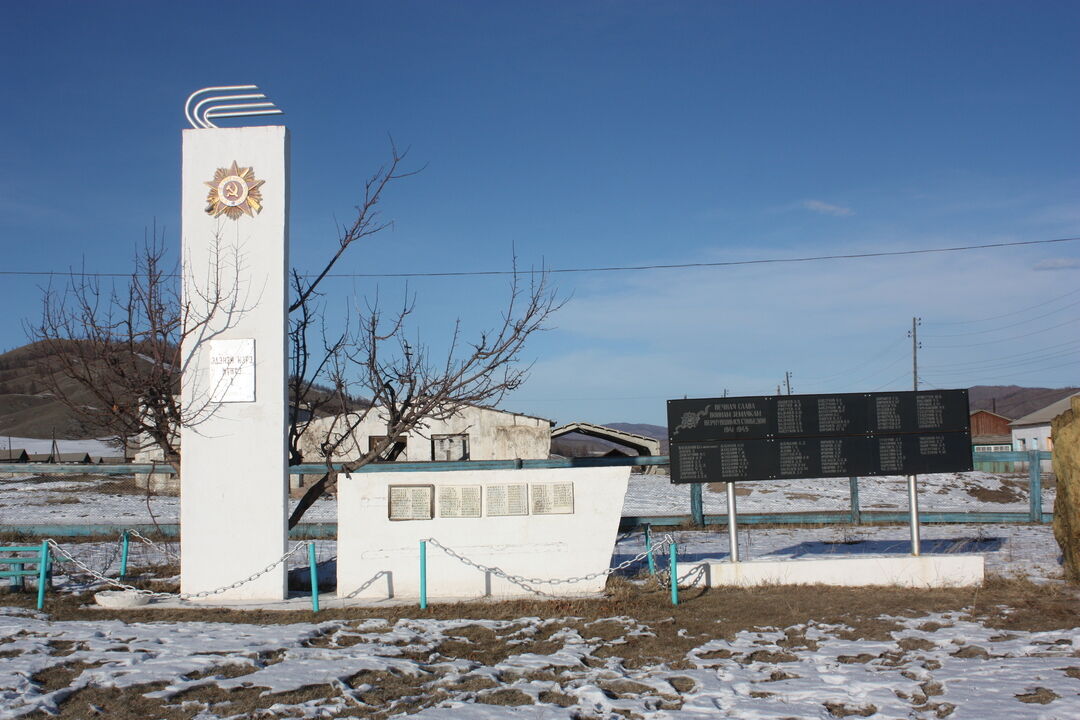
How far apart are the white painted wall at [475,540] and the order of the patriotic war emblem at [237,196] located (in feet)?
12.0

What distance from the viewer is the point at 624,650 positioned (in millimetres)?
8430

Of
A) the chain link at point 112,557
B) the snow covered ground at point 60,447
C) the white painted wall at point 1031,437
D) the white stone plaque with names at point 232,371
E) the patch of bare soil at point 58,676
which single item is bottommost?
the patch of bare soil at point 58,676

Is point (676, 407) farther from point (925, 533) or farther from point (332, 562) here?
point (925, 533)

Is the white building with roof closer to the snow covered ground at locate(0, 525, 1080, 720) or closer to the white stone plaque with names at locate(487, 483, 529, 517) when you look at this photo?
the white stone plaque with names at locate(487, 483, 529, 517)

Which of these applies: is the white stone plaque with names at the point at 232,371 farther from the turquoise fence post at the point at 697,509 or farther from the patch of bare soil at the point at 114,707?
the turquoise fence post at the point at 697,509

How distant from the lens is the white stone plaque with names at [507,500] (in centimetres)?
1101

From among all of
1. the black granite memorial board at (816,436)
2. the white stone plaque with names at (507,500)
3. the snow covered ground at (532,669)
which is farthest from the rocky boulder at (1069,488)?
the white stone plaque with names at (507,500)

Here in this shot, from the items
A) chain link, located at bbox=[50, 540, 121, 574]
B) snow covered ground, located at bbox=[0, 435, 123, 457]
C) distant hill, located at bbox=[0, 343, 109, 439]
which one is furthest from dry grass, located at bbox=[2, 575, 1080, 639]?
distant hill, located at bbox=[0, 343, 109, 439]

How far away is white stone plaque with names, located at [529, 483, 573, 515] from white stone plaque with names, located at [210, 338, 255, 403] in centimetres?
380

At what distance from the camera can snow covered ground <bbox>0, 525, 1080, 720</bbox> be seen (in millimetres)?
6516

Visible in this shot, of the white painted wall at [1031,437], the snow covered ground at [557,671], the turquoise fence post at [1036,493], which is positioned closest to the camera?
the snow covered ground at [557,671]

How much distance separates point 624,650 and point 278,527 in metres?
4.74

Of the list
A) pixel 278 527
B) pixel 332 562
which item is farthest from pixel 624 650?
pixel 332 562

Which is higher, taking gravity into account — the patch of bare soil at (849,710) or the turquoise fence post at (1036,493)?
the turquoise fence post at (1036,493)
